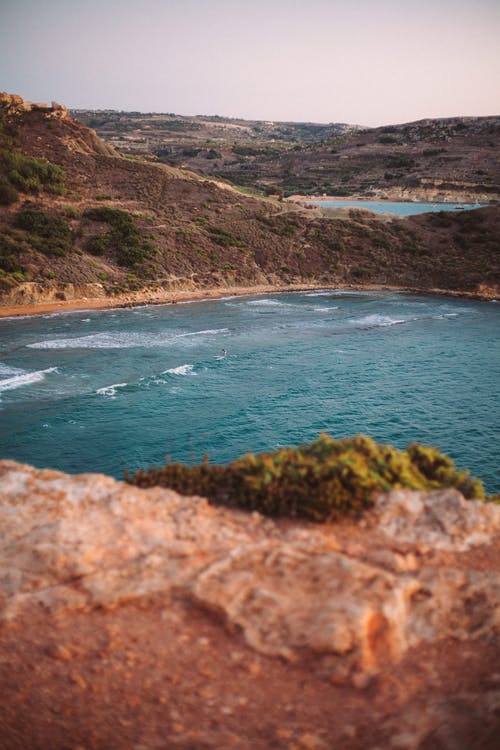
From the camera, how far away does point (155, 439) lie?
22625mm

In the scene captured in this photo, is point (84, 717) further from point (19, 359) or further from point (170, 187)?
point (170, 187)

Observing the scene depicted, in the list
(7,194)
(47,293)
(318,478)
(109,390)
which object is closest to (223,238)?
(7,194)

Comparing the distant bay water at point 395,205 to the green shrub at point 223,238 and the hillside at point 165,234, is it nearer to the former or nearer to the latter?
the hillside at point 165,234

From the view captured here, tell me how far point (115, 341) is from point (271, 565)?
3186 centimetres

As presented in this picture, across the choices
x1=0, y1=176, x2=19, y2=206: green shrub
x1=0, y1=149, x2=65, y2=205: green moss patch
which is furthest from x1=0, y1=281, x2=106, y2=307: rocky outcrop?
x1=0, y1=149, x2=65, y2=205: green moss patch

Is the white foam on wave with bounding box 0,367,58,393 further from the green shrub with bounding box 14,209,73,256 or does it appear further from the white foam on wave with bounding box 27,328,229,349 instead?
the green shrub with bounding box 14,209,73,256

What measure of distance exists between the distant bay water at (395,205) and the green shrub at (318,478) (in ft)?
281

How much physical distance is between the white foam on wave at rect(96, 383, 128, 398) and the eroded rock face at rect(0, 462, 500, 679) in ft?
58.7

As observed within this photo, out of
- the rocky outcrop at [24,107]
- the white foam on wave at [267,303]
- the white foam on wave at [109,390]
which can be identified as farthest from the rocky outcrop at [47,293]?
the rocky outcrop at [24,107]

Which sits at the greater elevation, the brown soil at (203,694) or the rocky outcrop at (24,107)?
the rocky outcrop at (24,107)

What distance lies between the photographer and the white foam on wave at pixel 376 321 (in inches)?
1781

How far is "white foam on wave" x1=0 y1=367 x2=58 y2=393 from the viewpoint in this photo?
92.3ft

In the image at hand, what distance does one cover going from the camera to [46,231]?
52.6 m

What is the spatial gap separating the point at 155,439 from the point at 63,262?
3337cm
